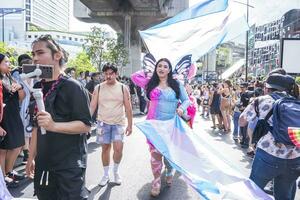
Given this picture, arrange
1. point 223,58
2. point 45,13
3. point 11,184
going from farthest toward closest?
point 45,13
point 223,58
point 11,184

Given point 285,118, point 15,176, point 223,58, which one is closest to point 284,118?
point 285,118

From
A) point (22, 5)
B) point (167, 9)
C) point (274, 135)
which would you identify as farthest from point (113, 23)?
point (22, 5)

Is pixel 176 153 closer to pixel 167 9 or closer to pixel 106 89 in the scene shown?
pixel 106 89

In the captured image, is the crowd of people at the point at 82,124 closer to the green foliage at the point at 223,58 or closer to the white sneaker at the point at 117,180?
the white sneaker at the point at 117,180

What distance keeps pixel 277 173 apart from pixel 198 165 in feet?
2.86

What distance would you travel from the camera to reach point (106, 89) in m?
6.20

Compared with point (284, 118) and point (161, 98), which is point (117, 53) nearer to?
point (161, 98)

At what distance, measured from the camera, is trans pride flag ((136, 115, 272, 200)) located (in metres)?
3.95

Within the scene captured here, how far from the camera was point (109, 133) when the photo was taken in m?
6.16

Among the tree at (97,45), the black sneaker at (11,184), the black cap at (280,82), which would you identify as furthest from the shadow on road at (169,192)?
the tree at (97,45)

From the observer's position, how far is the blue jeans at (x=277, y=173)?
388cm

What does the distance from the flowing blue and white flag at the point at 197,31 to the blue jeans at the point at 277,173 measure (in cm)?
272

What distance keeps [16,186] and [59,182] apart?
325cm

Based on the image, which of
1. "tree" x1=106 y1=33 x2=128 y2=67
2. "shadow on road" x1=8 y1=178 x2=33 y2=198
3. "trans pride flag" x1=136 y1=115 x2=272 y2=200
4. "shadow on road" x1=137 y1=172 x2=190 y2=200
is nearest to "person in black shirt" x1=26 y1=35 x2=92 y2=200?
"trans pride flag" x1=136 y1=115 x2=272 y2=200
